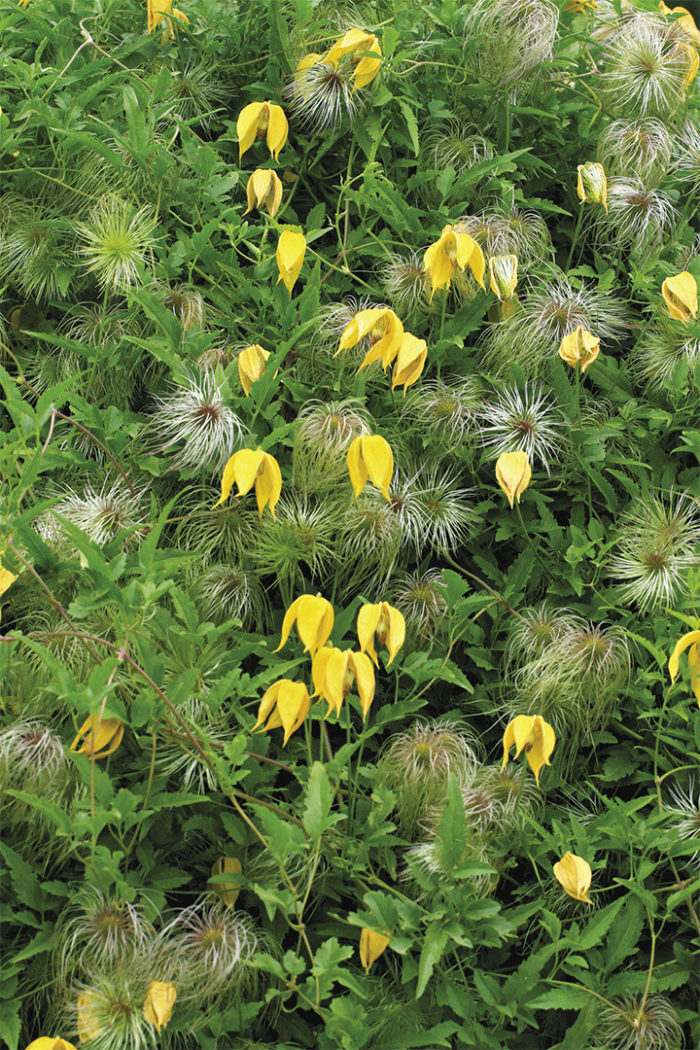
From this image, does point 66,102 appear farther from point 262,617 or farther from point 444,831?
point 444,831

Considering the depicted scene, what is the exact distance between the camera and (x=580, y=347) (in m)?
1.31

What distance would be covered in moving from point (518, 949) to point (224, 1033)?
352 mm

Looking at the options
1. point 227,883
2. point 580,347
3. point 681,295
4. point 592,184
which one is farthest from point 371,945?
point 592,184

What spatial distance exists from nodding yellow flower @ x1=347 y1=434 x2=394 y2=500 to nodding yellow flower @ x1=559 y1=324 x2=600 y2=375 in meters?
0.32

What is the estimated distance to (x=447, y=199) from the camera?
5.05 ft

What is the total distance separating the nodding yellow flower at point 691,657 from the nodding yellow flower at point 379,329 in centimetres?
47

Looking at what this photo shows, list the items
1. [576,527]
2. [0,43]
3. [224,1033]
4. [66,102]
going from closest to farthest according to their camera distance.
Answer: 1. [224,1033]
2. [576,527]
3. [66,102]
4. [0,43]

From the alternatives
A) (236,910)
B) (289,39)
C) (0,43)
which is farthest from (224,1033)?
(0,43)

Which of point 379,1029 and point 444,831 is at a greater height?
point 444,831

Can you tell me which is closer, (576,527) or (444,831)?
(444,831)

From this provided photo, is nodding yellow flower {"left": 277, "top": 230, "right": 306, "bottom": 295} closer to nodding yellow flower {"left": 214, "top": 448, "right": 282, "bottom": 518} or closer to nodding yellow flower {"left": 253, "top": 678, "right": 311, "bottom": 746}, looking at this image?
nodding yellow flower {"left": 214, "top": 448, "right": 282, "bottom": 518}

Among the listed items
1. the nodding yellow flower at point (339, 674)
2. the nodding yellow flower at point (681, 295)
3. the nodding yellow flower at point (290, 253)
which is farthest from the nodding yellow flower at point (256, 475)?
the nodding yellow flower at point (681, 295)

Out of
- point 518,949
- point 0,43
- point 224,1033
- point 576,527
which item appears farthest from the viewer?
point 0,43

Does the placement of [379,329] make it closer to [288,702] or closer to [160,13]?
[288,702]
